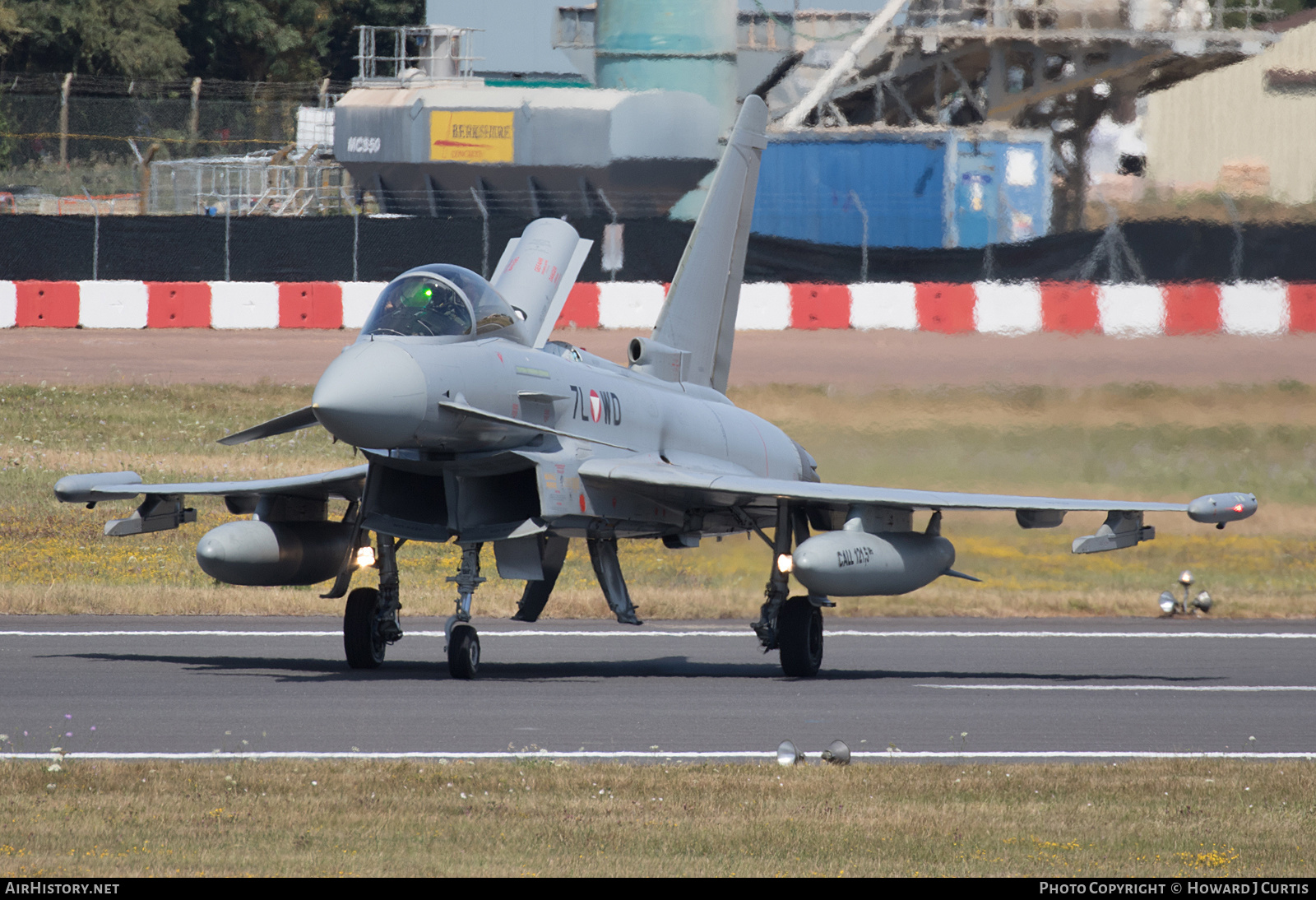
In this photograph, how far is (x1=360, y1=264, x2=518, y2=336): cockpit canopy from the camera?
1385 centimetres

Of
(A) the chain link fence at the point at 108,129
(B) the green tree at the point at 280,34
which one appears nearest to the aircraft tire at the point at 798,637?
(A) the chain link fence at the point at 108,129

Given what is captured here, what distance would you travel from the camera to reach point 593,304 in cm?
3653

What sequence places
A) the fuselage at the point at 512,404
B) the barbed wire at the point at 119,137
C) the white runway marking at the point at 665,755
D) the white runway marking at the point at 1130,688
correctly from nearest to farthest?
the white runway marking at the point at 665,755
the fuselage at the point at 512,404
the white runway marking at the point at 1130,688
the barbed wire at the point at 119,137

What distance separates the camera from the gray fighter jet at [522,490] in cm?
1384

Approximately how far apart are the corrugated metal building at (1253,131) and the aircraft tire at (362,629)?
2314cm

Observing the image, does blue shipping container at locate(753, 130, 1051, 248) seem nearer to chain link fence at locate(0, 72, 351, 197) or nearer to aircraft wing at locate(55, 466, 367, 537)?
chain link fence at locate(0, 72, 351, 197)

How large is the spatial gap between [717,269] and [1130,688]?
646cm

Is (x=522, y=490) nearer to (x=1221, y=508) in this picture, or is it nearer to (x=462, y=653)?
(x=462, y=653)

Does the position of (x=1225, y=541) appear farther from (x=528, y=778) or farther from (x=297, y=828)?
(x=297, y=828)

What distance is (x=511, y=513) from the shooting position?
15.1m

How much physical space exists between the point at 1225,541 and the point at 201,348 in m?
21.5

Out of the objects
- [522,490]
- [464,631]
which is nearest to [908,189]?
[522,490]

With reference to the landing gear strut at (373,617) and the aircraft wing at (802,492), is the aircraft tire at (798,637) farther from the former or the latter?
the landing gear strut at (373,617)

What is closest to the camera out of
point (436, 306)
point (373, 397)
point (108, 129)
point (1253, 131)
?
point (373, 397)
